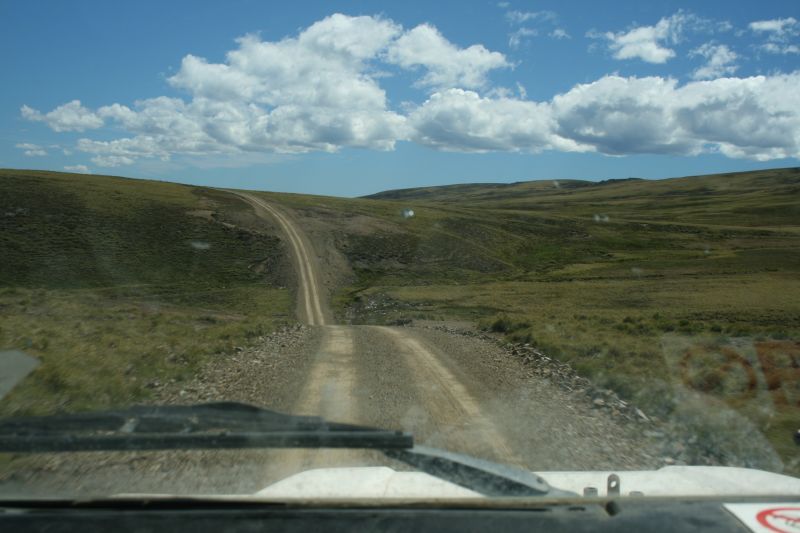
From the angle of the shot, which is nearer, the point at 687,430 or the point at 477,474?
the point at 477,474

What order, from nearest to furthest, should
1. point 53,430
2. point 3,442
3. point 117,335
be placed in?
point 3,442, point 53,430, point 117,335

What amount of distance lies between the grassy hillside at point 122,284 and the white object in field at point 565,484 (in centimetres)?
543

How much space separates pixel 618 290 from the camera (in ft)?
129

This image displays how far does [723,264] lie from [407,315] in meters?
32.7

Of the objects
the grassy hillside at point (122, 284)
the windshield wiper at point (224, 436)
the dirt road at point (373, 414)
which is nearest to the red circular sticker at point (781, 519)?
the windshield wiper at point (224, 436)

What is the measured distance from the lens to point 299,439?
4.04m

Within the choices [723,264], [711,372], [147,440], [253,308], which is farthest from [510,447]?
[723,264]

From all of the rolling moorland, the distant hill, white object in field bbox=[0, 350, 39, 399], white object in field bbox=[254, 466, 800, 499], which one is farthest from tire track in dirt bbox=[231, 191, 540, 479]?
the distant hill

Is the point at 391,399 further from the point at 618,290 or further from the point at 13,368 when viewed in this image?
the point at 618,290

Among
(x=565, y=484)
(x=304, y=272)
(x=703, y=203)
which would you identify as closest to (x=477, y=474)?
(x=565, y=484)

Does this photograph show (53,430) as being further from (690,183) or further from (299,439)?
(690,183)

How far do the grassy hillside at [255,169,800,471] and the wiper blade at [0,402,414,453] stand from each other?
523 cm

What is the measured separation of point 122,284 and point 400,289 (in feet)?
58.9

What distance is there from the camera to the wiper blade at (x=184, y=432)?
3859 millimetres
